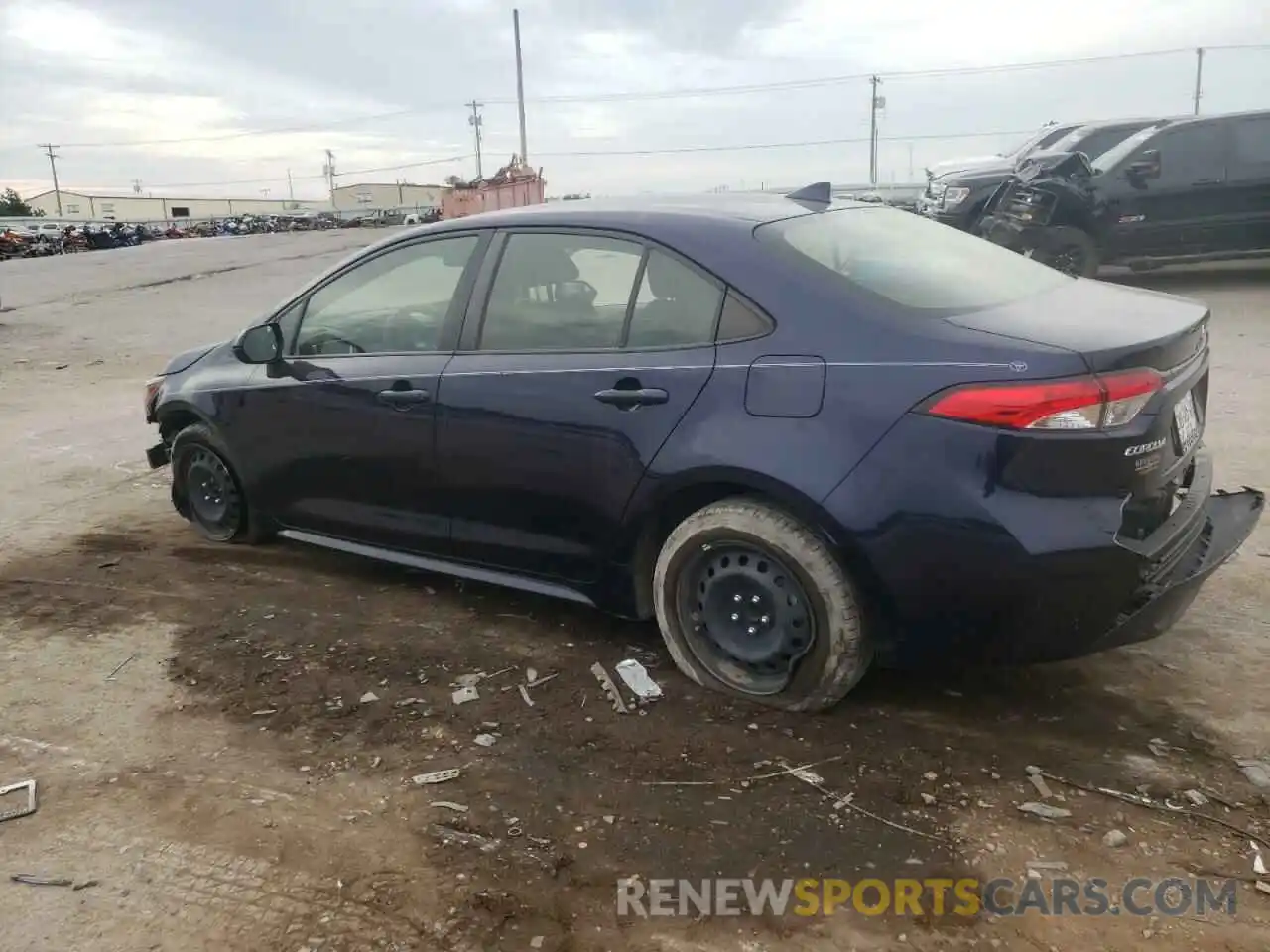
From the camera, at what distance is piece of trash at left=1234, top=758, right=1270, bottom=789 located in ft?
9.22

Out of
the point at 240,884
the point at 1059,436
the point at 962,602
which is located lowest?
the point at 240,884

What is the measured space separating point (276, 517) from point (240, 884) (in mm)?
2311

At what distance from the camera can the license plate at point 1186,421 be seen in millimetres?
2949

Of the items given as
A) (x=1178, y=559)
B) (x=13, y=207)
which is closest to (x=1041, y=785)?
(x=1178, y=559)

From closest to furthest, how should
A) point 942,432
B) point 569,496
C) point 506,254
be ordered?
point 942,432
point 569,496
point 506,254

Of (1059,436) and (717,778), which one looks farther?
(717,778)

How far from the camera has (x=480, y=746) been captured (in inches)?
124

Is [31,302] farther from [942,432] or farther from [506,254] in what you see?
[942,432]

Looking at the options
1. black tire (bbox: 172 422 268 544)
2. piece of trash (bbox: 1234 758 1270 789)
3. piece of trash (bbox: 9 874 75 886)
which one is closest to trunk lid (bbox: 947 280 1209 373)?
piece of trash (bbox: 1234 758 1270 789)

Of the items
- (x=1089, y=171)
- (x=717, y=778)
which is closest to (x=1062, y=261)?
(x=1089, y=171)

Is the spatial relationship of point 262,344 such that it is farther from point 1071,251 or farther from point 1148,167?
point 1148,167

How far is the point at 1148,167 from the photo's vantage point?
1207 cm

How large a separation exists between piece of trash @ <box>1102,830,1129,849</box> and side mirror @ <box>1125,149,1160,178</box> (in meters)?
11.4

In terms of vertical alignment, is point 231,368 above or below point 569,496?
above
